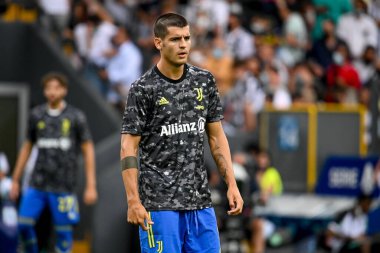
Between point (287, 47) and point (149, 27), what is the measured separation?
2766mm

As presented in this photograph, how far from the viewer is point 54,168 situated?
1376cm

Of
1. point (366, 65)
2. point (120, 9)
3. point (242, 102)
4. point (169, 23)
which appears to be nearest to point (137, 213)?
point (169, 23)

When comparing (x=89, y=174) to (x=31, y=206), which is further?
(x=89, y=174)

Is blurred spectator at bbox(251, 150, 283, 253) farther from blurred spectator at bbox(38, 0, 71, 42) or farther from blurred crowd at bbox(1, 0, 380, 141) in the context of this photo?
blurred spectator at bbox(38, 0, 71, 42)

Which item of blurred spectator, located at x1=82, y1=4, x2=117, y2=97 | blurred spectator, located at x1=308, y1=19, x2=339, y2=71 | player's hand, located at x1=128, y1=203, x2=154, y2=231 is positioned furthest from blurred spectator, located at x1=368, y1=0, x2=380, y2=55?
player's hand, located at x1=128, y1=203, x2=154, y2=231

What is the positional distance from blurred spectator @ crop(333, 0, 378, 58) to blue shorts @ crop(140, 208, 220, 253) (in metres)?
14.0

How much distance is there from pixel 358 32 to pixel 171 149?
1415 cm

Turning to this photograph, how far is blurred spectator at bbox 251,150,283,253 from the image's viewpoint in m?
17.1

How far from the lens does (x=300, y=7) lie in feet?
76.4

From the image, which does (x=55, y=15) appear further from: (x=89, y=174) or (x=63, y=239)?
(x=63, y=239)

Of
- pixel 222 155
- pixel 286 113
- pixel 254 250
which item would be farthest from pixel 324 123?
pixel 222 155

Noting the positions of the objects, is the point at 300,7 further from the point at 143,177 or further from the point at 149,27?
the point at 143,177

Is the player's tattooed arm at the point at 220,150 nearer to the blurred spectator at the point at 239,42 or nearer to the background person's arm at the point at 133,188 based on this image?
the background person's arm at the point at 133,188

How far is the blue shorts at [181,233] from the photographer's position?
8609 millimetres
